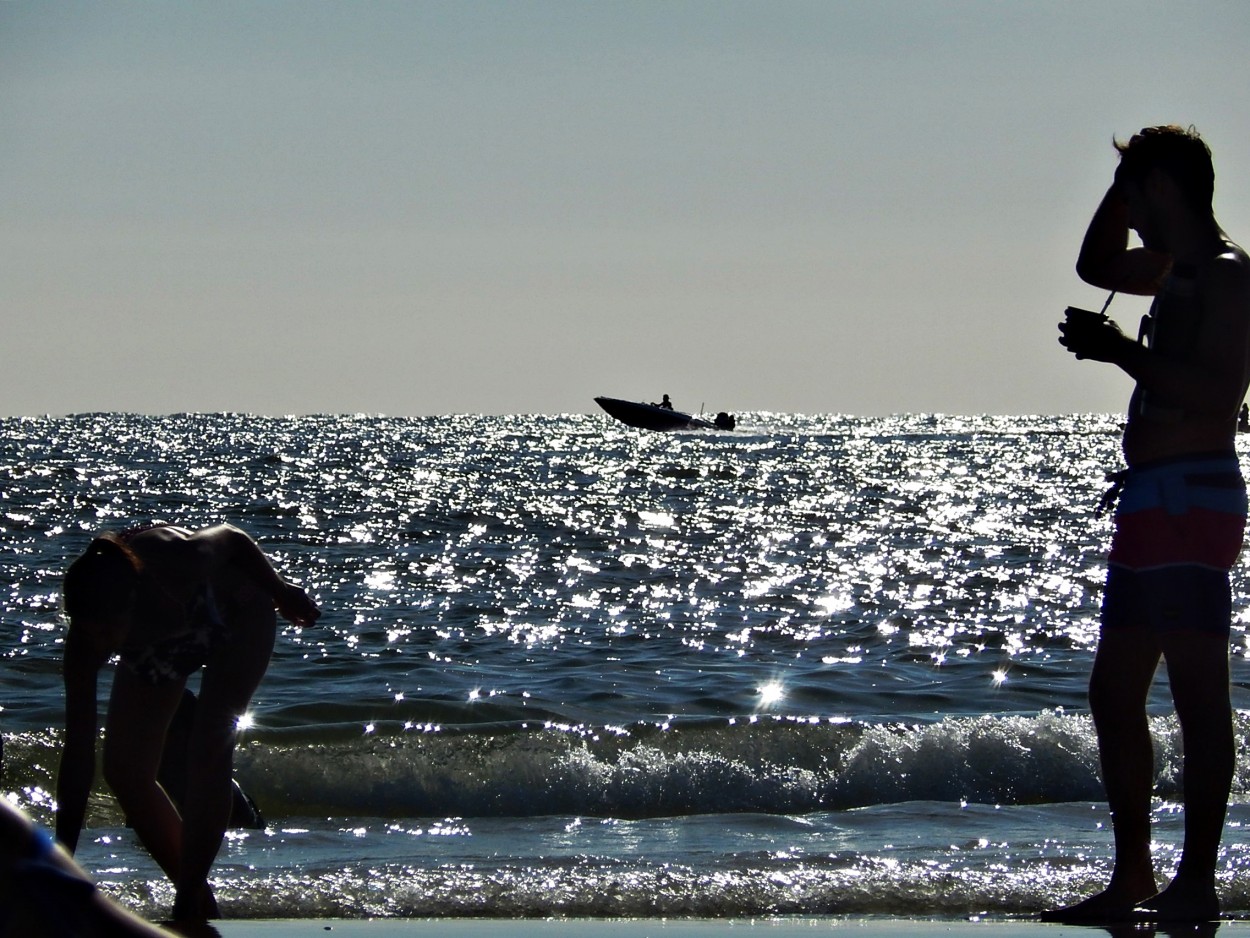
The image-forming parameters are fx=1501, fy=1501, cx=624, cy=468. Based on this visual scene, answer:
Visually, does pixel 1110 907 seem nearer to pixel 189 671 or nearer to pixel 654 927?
pixel 654 927

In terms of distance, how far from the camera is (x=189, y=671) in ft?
13.1

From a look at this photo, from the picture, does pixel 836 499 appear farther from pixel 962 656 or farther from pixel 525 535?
pixel 962 656

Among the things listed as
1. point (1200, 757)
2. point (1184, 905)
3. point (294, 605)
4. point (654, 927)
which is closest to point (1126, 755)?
point (1200, 757)

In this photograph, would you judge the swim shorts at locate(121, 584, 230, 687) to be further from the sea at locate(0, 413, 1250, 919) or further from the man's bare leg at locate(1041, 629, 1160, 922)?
the man's bare leg at locate(1041, 629, 1160, 922)

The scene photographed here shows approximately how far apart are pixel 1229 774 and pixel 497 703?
23.0ft

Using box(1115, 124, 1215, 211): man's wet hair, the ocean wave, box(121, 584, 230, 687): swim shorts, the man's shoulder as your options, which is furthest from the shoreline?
the ocean wave

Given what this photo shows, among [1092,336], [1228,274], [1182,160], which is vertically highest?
[1182,160]

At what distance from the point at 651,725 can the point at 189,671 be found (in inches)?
196

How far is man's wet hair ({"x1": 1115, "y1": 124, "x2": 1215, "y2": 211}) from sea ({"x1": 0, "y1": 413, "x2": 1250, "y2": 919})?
4.00ft

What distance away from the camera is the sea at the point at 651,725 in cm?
483

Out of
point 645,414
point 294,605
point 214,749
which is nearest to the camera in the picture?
point 214,749

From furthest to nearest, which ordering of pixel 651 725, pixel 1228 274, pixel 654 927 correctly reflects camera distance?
pixel 651 725
pixel 654 927
pixel 1228 274

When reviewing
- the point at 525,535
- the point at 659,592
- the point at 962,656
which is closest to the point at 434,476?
the point at 525,535

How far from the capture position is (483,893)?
465 centimetres
